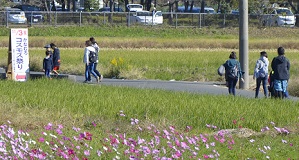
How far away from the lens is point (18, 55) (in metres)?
21.3

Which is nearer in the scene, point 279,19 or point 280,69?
point 280,69

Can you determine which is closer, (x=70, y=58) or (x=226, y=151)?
(x=226, y=151)

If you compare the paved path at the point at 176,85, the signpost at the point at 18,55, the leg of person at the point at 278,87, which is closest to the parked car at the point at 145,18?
the paved path at the point at 176,85

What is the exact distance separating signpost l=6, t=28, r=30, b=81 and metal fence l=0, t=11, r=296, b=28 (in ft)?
113

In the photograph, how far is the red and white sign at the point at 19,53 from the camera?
2114cm

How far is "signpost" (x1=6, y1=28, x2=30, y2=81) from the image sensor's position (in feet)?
69.4

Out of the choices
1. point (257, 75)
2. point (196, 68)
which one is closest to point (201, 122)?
point (257, 75)

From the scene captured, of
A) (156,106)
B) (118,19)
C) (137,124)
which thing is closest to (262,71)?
(156,106)

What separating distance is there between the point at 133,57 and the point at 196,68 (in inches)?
253

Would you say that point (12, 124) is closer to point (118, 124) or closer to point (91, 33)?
point (118, 124)

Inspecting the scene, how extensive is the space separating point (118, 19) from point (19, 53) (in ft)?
125

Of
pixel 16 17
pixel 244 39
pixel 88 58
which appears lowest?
pixel 88 58

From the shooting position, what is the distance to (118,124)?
1174 cm

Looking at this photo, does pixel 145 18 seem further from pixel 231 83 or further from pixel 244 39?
pixel 231 83
